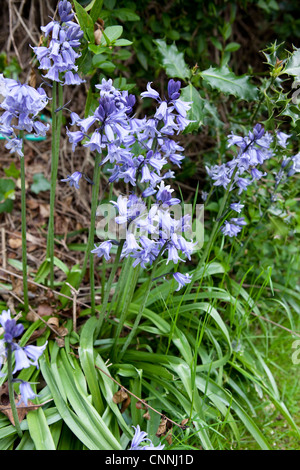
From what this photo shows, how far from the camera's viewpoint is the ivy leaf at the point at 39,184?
3982 mm

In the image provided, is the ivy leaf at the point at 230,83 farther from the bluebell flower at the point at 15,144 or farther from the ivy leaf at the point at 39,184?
the ivy leaf at the point at 39,184

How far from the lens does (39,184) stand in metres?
4.01

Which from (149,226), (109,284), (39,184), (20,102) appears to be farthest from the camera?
(39,184)

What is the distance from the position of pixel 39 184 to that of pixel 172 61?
1697 millimetres

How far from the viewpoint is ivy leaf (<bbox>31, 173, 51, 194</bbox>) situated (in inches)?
157

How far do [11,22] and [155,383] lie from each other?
3.62 metres

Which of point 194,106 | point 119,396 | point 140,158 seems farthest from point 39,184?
point 119,396

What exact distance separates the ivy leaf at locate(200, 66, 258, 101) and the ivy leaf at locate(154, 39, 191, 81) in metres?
0.16

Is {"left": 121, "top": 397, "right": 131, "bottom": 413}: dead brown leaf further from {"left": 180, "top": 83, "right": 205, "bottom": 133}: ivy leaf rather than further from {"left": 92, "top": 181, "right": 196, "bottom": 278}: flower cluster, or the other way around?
{"left": 180, "top": 83, "right": 205, "bottom": 133}: ivy leaf

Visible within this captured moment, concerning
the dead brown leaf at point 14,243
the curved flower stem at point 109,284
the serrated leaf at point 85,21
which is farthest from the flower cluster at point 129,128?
the dead brown leaf at point 14,243

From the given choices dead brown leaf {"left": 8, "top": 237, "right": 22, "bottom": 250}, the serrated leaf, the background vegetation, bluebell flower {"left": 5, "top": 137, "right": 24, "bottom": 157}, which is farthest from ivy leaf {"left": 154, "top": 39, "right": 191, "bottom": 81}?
dead brown leaf {"left": 8, "top": 237, "right": 22, "bottom": 250}

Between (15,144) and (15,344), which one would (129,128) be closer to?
(15,144)

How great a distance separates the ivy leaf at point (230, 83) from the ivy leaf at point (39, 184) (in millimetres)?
1795
